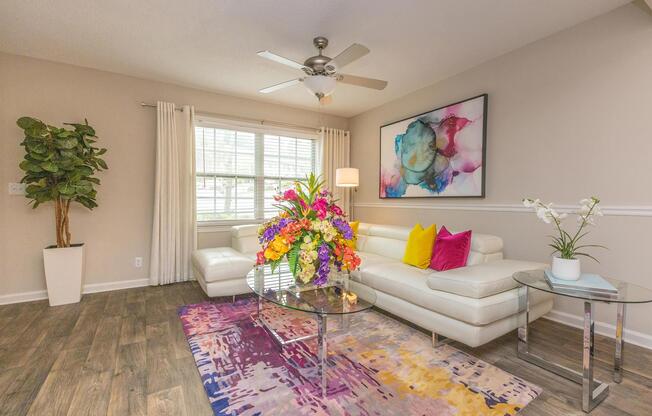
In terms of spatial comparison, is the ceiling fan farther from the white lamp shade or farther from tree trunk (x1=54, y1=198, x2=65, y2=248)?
tree trunk (x1=54, y1=198, x2=65, y2=248)

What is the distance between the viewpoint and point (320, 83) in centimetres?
264

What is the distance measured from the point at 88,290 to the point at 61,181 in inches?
52.4

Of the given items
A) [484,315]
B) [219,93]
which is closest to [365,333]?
[484,315]

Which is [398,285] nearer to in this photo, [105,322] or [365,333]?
[365,333]

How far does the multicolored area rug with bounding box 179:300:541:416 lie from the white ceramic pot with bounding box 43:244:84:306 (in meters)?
1.55

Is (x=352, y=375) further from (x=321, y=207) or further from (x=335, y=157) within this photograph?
(x=335, y=157)

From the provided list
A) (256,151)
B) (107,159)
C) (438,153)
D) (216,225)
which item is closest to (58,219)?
(107,159)

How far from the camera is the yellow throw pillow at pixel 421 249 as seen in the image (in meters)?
2.98

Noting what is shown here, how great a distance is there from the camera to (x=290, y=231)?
2.05 m

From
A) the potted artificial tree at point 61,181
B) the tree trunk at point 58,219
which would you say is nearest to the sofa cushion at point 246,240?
the potted artificial tree at point 61,181

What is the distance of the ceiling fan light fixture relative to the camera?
2.61 meters

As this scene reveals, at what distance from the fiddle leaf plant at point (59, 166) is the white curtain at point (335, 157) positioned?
306 cm

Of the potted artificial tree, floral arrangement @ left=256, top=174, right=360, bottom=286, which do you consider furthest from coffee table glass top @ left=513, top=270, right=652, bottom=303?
the potted artificial tree

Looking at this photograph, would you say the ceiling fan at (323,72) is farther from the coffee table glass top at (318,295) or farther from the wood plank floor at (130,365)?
the wood plank floor at (130,365)
